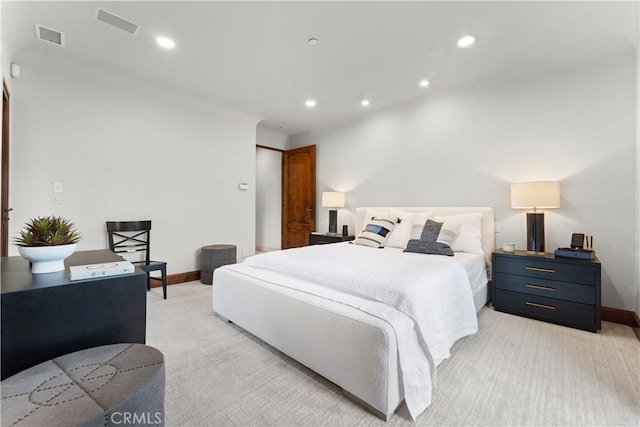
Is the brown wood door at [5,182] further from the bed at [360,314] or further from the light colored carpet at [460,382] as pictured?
the bed at [360,314]

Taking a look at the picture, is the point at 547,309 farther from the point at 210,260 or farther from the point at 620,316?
the point at 210,260

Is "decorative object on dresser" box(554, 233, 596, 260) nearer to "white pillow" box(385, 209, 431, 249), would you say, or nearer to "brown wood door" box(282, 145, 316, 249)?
"white pillow" box(385, 209, 431, 249)

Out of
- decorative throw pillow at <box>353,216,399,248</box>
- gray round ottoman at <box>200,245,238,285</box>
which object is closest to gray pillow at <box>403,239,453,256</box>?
decorative throw pillow at <box>353,216,399,248</box>

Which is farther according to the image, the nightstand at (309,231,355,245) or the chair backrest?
the nightstand at (309,231,355,245)

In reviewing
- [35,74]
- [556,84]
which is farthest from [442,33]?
[35,74]

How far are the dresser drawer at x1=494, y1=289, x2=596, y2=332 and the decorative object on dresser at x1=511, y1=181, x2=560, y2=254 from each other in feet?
1.65

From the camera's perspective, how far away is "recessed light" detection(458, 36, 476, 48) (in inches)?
99.0

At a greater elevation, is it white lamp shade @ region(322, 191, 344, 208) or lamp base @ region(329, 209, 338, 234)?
white lamp shade @ region(322, 191, 344, 208)

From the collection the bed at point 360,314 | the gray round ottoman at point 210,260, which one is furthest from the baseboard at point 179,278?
the bed at point 360,314

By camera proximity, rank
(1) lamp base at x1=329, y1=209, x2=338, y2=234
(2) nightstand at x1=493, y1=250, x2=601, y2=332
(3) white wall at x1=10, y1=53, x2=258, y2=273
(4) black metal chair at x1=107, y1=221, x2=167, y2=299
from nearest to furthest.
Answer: (2) nightstand at x1=493, y1=250, x2=601, y2=332
(3) white wall at x1=10, y1=53, x2=258, y2=273
(4) black metal chair at x1=107, y1=221, x2=167, y2=299
(1) lamp base at x1=329, y1=209, x2=338, y2=234

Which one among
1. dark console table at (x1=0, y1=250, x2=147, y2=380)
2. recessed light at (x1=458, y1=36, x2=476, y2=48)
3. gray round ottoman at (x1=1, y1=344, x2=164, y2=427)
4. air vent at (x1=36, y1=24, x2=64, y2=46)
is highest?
air vent at (x1=36, y1=24, x2=64, y2=46)

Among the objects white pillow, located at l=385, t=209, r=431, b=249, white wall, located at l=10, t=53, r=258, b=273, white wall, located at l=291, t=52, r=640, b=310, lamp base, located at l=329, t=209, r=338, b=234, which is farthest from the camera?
lamp base, located at l=329, t=209, r=338, b=234

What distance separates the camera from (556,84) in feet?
9.84

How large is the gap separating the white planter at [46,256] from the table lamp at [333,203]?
12.5 ft
